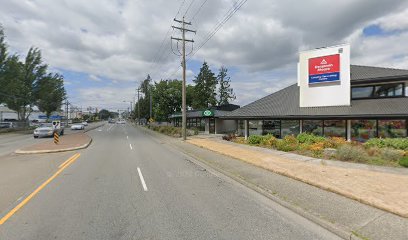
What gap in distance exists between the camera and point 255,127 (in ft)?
91.7

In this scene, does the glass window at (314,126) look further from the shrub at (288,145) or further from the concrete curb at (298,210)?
the concrete curb at (298,210)

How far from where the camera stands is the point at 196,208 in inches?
Result: 261

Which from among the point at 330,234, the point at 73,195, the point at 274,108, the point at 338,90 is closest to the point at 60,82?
the point at 274,108

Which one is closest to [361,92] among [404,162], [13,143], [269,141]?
[269,141]

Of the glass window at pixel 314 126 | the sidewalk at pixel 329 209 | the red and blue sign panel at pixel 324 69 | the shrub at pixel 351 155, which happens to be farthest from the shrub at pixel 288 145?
the sidewalk at pixel 329 209

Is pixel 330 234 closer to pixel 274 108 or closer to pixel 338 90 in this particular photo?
pixel 338 90

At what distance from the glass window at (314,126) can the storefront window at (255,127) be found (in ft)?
16.1

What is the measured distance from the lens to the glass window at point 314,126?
22320 millimetres

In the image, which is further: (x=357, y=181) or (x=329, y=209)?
(x=357, y=181)

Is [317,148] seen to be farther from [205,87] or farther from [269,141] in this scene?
[205,87]

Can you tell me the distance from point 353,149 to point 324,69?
1127cm

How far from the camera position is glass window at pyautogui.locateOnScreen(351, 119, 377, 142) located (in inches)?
779

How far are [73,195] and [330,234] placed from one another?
621 centimetres

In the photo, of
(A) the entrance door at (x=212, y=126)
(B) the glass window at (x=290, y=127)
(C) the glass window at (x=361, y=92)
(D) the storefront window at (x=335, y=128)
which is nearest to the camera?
(D) the storefront window at (x=335, y=128)
